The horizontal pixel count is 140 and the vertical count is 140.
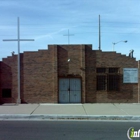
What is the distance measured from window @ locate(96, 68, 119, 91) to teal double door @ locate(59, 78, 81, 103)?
1545 millimetres

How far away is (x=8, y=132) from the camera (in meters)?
9.13

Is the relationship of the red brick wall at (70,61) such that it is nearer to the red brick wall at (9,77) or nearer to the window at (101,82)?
the window at (101,82)

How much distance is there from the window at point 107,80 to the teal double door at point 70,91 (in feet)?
5.07

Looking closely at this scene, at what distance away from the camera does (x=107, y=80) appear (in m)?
19.0

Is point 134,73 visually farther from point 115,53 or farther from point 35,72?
point 35,72

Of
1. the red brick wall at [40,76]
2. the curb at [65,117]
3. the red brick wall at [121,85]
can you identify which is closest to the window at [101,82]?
the red brick wall at [121,85]

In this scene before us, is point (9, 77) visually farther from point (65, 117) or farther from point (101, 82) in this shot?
point (65, 117)

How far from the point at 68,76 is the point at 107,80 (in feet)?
9.74

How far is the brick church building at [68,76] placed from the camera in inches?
746

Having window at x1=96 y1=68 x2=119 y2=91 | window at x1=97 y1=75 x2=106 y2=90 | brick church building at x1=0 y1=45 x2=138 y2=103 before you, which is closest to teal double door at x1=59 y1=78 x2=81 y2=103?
brick church building at x1=0 y1=45 x2=138 y2=103

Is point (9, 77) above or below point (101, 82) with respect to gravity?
above

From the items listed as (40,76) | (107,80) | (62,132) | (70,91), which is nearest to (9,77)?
(40,76)

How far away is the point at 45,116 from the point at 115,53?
853 cm

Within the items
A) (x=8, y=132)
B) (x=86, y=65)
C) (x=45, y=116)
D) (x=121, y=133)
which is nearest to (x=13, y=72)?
(x=86, y=65)
